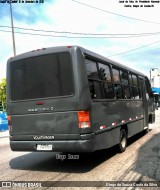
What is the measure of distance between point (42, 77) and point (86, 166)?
2594 mm

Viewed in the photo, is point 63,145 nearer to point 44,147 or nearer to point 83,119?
point 44,147

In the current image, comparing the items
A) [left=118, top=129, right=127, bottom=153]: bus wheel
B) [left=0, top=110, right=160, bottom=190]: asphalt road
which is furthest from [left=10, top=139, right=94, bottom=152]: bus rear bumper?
[left=118, top=129, right=127, bottom=153]: bus wheel

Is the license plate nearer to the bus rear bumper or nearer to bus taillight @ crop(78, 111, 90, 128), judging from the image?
the bus rear bumper

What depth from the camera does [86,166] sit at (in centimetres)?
773

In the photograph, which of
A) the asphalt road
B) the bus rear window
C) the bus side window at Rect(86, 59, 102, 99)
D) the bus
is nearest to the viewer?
the asphalt road

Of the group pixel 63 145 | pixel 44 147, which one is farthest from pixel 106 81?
pixel 44 147

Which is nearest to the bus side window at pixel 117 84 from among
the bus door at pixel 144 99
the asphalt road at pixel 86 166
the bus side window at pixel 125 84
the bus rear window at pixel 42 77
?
the bus side window at pixel 125 84

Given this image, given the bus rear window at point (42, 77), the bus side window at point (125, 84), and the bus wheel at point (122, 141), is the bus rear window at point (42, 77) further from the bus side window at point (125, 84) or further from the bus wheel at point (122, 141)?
the bus side window at point (125, 84)

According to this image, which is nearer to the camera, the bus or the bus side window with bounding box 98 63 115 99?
the bus

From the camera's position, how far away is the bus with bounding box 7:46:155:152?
22.6 feet

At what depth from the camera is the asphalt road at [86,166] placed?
258 inches

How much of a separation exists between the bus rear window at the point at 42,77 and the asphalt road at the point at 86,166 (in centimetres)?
191

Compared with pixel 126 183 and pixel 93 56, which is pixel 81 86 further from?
pixel 126 183

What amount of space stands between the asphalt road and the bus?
0.59 m
